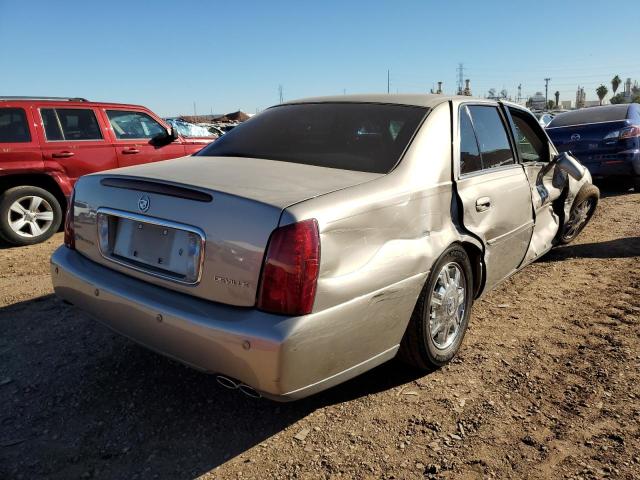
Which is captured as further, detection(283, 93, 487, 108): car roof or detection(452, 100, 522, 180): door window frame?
detection(283, 93, 487, 108): car roof

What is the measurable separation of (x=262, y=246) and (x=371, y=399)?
1201 mm

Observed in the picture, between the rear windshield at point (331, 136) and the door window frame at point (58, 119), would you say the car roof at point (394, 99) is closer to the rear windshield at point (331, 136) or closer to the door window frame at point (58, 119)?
the rear windshield at point (331, 136)

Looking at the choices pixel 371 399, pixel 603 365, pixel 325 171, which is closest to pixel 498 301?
pixel 603 365

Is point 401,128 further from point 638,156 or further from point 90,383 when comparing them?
point 638,156

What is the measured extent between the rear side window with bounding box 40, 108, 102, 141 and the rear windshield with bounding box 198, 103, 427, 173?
4.17m

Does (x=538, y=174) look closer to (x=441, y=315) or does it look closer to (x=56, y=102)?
(x=441, y=315)

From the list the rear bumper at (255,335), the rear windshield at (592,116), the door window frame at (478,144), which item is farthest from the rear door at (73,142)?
the rear windshield at (592,116)

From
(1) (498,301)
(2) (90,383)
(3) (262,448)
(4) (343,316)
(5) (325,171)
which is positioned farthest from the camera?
(1) (498,301)

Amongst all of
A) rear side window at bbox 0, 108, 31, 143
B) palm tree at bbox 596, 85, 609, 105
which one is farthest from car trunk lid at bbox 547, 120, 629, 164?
palm tree at bbox 596, 85, 609, 105

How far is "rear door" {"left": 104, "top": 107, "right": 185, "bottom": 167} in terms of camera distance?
7.33 m

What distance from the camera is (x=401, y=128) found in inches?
120

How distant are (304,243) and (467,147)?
1.66 metres

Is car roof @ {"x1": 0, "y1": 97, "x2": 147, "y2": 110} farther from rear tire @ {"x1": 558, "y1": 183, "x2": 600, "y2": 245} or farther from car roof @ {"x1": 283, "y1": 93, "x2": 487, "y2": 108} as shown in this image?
rear tire @ {"x1": 558, "y1": 183, "x2": 600, "y2": 245}

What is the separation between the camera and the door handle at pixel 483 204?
10.7ft
